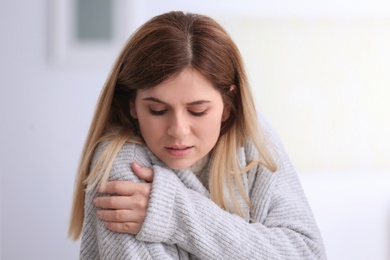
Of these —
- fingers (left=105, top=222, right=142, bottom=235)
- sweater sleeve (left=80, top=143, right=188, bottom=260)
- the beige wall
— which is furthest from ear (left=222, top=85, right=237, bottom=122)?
the beige wall

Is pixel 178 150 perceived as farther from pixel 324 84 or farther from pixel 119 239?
pixel 324 84

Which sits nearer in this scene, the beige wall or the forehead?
the forehead

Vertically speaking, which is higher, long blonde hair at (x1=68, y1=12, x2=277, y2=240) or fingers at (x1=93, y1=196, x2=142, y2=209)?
long blonde hair at (x1=68, y1=12, x2=277, y2=240)

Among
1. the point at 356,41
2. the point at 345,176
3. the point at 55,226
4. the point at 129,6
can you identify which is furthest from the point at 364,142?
the point at 55,226

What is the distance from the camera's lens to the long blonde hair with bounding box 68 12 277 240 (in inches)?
53.4

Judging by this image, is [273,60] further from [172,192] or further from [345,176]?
[172,192]

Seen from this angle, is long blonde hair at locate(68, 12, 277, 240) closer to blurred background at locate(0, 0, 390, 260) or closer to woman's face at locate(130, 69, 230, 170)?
woman's face at locate(130, 69, 230, 170)

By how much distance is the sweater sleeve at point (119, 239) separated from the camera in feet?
4.48

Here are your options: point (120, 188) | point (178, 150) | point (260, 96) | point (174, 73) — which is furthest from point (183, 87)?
point (260, 96)

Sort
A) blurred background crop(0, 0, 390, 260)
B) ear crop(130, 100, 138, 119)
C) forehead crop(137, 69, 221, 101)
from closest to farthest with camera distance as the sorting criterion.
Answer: forehead crop(137, 69, 221, 101), ear crop(130, 100, 138, 119), blurred background crop(0, 0, 390, 260)

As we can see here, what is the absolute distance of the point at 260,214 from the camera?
60.2 inches

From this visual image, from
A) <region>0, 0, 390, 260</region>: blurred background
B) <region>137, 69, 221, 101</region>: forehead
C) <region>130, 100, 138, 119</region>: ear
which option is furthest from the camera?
<region>0, 0, 390, 260</region>: blurred background

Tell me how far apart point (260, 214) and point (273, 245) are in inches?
4.3

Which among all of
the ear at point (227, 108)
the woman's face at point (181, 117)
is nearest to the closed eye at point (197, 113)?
the woman's face at point (181, 117)
